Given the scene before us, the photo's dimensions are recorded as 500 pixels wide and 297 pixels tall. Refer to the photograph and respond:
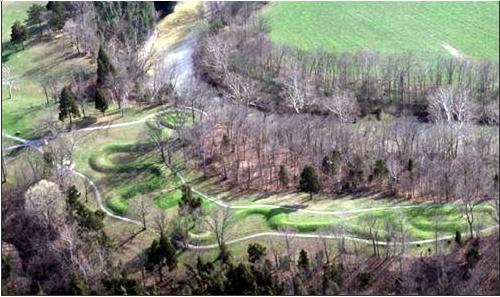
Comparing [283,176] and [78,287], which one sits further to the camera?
[283,176]

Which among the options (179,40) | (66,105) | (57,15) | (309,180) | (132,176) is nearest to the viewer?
(309,180)

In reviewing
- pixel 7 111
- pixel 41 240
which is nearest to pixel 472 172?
pixel 41 240

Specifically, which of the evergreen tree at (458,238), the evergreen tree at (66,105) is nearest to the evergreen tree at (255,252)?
the evergreen tree at (458,238)

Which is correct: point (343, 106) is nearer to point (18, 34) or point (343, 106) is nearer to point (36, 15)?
point (18, 34)

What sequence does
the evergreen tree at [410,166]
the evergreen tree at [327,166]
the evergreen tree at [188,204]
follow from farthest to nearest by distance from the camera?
the evergreen tree at [327,166] → the evergreen tree at [410,166] → the evergreen tree at [188,204]

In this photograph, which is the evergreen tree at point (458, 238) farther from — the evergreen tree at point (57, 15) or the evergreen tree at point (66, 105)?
the evergreen tree at point (57, 15)

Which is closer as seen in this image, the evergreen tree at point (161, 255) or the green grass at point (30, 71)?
the evergreen tree at point (161, 255)

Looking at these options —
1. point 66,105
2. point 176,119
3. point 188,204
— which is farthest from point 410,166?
point 66,105
